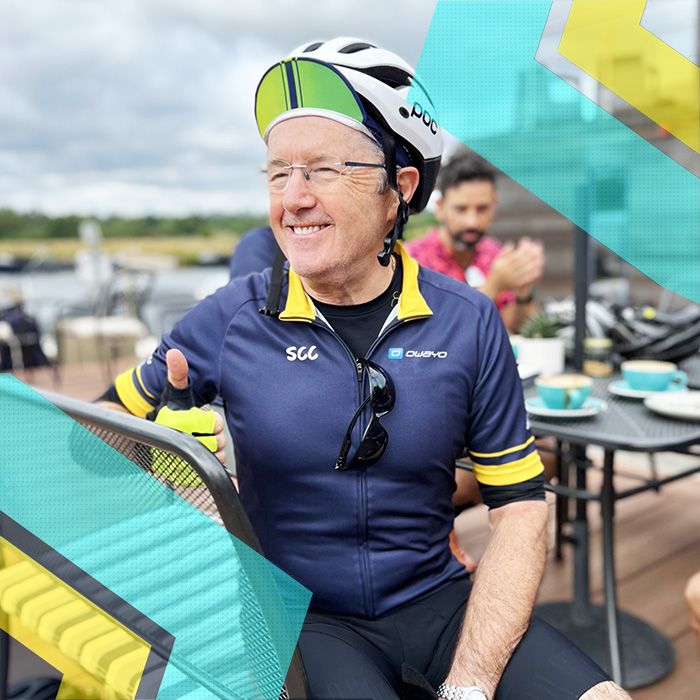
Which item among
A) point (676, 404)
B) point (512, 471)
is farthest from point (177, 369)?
point (676, 404)

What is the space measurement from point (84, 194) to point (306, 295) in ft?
31.8

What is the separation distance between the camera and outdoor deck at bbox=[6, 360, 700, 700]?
2.20m

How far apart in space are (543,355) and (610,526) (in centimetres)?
54

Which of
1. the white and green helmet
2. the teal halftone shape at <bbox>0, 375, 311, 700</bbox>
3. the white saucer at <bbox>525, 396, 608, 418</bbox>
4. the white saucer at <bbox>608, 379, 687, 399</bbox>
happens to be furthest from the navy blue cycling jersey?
the white saucer at <bbox>608, 379, 687, 399</bbox>

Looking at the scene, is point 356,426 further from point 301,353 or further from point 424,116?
point 424,116

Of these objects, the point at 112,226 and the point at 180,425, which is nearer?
the point at 180,425

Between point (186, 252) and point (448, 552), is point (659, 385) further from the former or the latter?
point (186, 252)

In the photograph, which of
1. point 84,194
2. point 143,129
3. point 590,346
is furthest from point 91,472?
point 84,194

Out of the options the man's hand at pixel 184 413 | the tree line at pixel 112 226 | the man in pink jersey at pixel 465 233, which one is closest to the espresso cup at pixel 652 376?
the man in pink jersey at pixel 465 233

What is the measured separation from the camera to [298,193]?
1.28m

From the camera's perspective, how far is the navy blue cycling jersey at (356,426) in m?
1.26

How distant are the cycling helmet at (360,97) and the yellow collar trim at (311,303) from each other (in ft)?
0.25

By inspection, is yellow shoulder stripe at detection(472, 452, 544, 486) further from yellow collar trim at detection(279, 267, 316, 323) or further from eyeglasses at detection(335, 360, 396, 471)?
yellow collar trim at detection(279, 267, 316, 323)

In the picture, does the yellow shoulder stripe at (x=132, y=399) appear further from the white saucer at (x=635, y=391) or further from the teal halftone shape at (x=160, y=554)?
the white saucer at (x=635, y=391)
